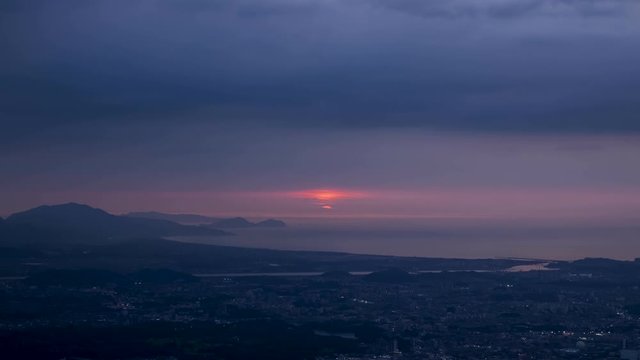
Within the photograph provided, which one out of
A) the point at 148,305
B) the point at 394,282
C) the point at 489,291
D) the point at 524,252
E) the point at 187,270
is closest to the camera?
the point at 148,305

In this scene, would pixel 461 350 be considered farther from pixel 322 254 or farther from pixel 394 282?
pixel 322 254

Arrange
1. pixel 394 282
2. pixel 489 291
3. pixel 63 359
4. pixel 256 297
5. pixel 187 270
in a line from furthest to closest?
pixel 187 270, pixel 394 282, pixel 489 291, pixel 256 297, pixel 63 359

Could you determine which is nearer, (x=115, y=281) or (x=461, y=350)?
(x=461, y=350)

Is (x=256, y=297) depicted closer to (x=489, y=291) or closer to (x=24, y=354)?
(x=489, y=291)

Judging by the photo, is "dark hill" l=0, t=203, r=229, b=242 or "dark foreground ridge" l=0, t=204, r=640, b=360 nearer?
"dark foreground ridge" l=0, t=204, r=640, b=360

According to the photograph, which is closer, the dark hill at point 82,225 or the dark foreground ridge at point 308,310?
the dark foreground ridge at point 308,310

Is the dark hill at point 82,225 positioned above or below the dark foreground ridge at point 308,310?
above

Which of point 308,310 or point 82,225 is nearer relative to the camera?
point 308,310

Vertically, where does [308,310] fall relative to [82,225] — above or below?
below

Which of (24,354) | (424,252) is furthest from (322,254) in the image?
(24,354)

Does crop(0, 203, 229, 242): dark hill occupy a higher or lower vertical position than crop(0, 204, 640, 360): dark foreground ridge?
higher
